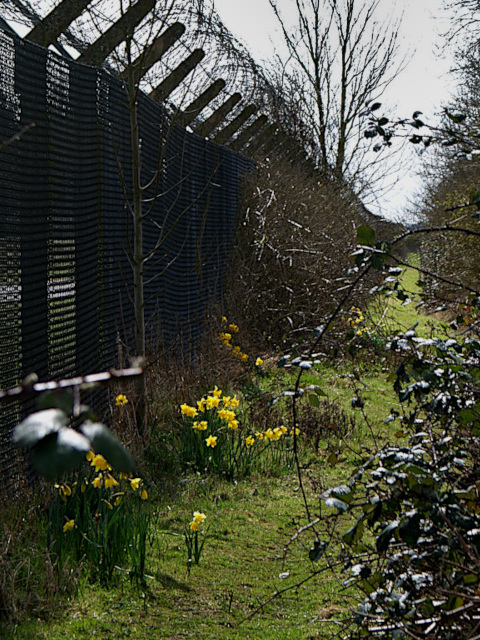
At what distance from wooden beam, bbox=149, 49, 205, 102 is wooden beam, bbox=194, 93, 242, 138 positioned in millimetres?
1714

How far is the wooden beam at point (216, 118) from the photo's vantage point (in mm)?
8344

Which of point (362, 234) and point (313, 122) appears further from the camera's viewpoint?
point (313, 122)

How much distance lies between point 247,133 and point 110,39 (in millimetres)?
5525

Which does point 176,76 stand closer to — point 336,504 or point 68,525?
point 68,525

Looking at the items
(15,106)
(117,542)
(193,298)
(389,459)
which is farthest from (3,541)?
(193,298)

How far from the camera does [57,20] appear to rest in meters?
4.25

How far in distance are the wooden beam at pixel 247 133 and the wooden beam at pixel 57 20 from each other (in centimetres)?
564

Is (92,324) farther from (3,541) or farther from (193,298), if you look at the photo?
(193,298)

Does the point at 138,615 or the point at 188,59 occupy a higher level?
the point at 188,59

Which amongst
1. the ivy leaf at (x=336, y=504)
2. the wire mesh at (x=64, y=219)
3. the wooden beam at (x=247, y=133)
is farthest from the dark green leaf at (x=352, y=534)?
the wooden beam at (x=247, y=133)

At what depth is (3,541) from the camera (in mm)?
2842

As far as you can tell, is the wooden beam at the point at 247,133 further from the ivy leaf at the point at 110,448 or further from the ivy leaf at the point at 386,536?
the ivy leaf at the point at 110,448

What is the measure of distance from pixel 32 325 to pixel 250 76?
5842mm

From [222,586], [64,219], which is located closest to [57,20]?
[64,219]
